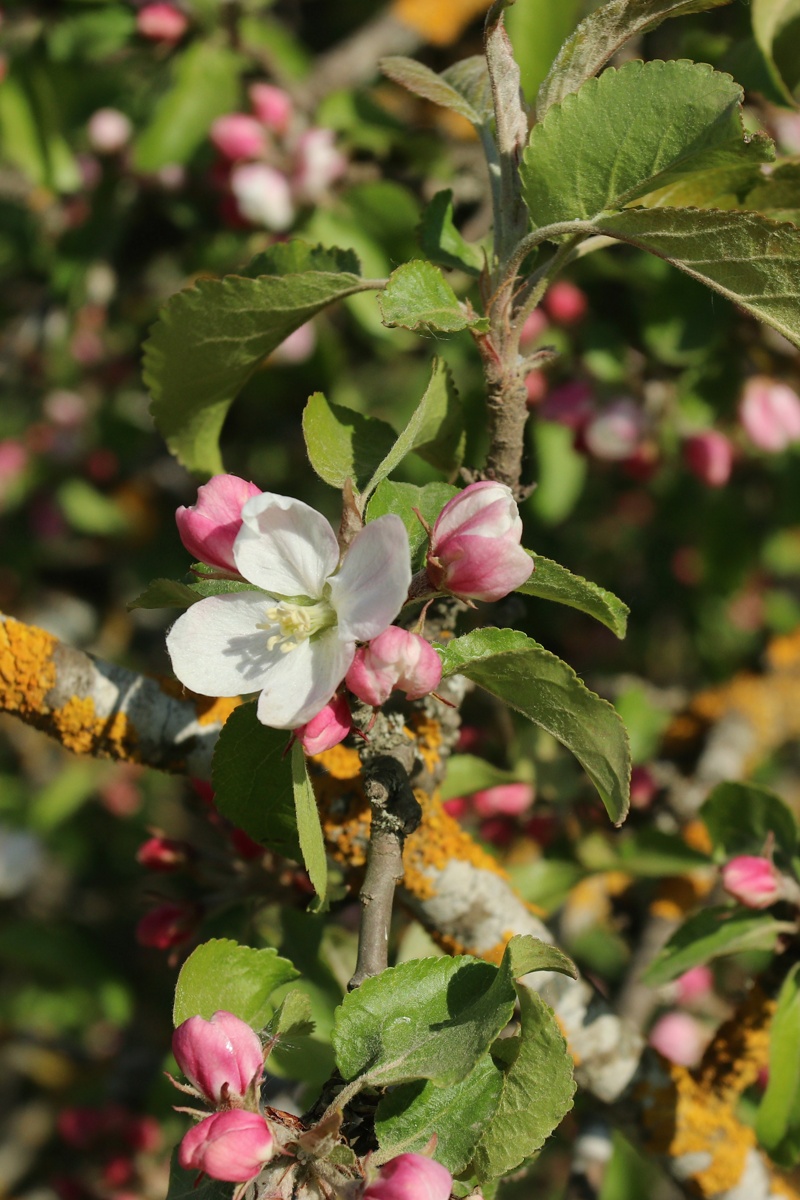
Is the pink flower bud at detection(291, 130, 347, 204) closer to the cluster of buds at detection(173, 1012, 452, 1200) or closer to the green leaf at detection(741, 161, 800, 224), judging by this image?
the green leaf at detection(741, 161, 800, 224)

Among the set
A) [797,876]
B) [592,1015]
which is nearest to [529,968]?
[592,1015]

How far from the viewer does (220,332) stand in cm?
90

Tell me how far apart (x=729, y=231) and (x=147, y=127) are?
1.40 metres

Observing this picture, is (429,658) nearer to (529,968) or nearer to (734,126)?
(529,968)

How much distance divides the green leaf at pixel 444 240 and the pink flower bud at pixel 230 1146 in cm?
71

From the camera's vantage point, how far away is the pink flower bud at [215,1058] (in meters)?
0.72

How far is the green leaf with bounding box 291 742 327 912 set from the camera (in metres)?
0.74

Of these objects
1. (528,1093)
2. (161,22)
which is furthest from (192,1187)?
(161,22)

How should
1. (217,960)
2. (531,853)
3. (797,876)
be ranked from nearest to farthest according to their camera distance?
(217,960) → (797,876) → (531,853)

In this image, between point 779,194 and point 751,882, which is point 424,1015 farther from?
point 779,194

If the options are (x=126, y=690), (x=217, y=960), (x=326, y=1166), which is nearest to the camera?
(x=326, y=1166)

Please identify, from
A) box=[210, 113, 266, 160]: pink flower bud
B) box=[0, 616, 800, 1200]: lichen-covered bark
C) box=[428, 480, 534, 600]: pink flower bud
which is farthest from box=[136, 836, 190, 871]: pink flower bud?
box=[210, 113, 266, 160]: pink flower bud

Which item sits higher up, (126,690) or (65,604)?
(126,690)

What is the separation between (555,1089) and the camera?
729mm
